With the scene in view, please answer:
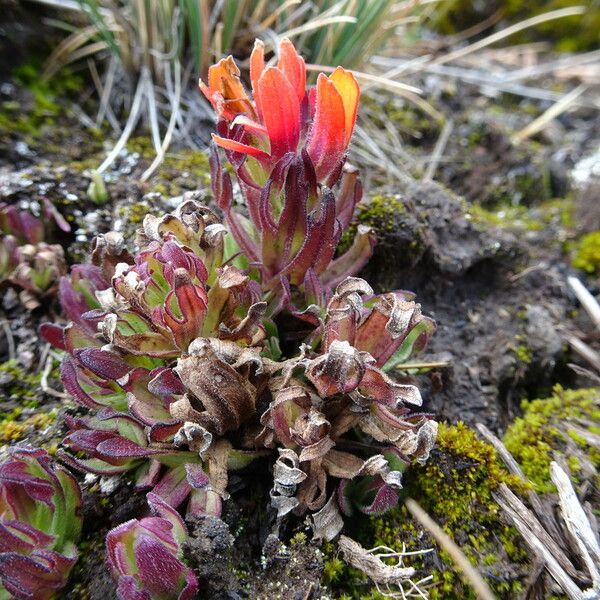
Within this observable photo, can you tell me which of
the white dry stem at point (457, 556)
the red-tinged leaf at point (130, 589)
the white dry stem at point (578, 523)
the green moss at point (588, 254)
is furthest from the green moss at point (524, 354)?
the red-tinged leaf at point (130, 589)

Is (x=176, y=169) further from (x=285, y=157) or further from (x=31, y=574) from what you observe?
(x=31, y=574)

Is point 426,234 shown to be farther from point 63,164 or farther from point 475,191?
point 63,164

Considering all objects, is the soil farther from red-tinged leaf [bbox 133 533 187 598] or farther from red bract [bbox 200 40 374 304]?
red bract [bbox 200 40 374 304]

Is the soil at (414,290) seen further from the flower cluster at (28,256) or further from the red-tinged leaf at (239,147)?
the red-tinged leaf at (239,147)

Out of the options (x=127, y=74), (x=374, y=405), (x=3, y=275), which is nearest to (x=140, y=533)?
(x=374, y=405)

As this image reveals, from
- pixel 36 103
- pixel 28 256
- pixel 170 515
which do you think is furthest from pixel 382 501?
pixel 36 103
